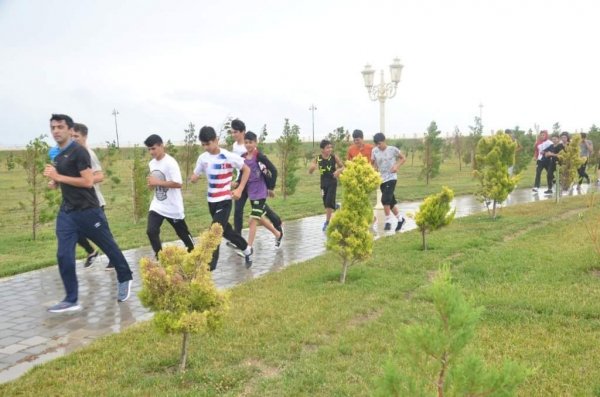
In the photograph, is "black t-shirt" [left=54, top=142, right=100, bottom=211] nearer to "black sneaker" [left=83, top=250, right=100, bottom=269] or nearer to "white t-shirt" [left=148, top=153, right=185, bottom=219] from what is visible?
"white t-shirt" [left=148, top=153, right=185, bottom=219]

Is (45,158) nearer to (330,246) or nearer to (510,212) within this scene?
(330,246)

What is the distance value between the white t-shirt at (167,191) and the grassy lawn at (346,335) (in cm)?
130

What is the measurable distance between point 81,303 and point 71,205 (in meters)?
1.18

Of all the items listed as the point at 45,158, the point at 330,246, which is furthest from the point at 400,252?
the point at 45,158

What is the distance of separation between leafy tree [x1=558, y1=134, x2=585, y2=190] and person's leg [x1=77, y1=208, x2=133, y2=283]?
11.0 metres

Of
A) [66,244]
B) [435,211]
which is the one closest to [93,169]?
[66,244]

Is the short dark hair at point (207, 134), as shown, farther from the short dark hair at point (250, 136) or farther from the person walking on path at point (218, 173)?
the short dark hair at point (250, 136)

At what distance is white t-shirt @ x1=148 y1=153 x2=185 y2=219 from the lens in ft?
21.9

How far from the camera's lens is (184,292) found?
392 cm

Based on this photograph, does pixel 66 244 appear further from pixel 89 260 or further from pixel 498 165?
pixel 498 165

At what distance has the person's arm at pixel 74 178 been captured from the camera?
5.49 meters

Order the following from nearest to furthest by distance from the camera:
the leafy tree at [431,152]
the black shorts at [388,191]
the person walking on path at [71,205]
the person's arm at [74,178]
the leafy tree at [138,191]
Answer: the person's arm at [74,178], the person walking on path at [71,205], the black shorts at [388,191], the leafy tree at [138,191], the leafy tree at [431,152]

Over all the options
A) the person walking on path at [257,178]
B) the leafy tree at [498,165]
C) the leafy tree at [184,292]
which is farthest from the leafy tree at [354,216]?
the leafy tree at [498,165]

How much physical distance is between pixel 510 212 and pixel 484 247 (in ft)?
13.9
